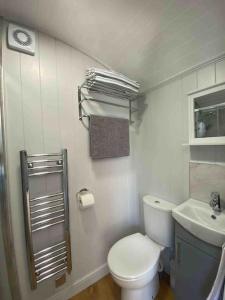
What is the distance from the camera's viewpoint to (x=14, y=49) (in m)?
1.11

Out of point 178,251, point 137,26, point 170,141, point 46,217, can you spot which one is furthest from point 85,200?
point 137,26

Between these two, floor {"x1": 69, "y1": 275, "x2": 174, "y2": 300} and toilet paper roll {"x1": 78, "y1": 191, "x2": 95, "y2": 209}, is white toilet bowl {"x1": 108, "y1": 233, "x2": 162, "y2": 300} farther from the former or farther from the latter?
toilet paper roll {"x1": 78, "y1": 191, "x2": 95, "y2": 209}

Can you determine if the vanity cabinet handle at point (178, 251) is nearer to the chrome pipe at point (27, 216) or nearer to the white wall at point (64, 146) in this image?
the white wall at point (64, 146)

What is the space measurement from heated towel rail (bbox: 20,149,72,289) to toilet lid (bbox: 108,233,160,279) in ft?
1.39

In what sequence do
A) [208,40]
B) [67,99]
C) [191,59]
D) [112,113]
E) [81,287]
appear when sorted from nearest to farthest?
1. [208,40]
2. [191,59]
3. [67,99]
4. [81,287]
5. [112,113]

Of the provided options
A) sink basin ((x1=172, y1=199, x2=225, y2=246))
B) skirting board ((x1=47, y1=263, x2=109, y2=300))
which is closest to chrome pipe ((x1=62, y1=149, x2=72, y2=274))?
skirting board ((x1=47, y1=263, x2=109, y2=300))

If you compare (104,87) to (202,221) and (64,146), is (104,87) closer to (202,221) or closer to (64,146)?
(64,146)

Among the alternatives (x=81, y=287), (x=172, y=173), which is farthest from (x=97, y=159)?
(x=81, y=287)

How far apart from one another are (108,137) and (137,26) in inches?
A: 36.0

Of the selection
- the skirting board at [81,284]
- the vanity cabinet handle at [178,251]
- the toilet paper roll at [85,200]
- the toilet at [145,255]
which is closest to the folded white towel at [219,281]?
the vanity cabinet handle at [178,251]

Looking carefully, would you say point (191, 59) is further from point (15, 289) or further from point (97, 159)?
point (15, 289)

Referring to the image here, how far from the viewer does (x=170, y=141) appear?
5.07 feet

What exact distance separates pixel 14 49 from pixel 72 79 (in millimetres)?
458

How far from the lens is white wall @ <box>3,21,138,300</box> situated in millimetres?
1129
